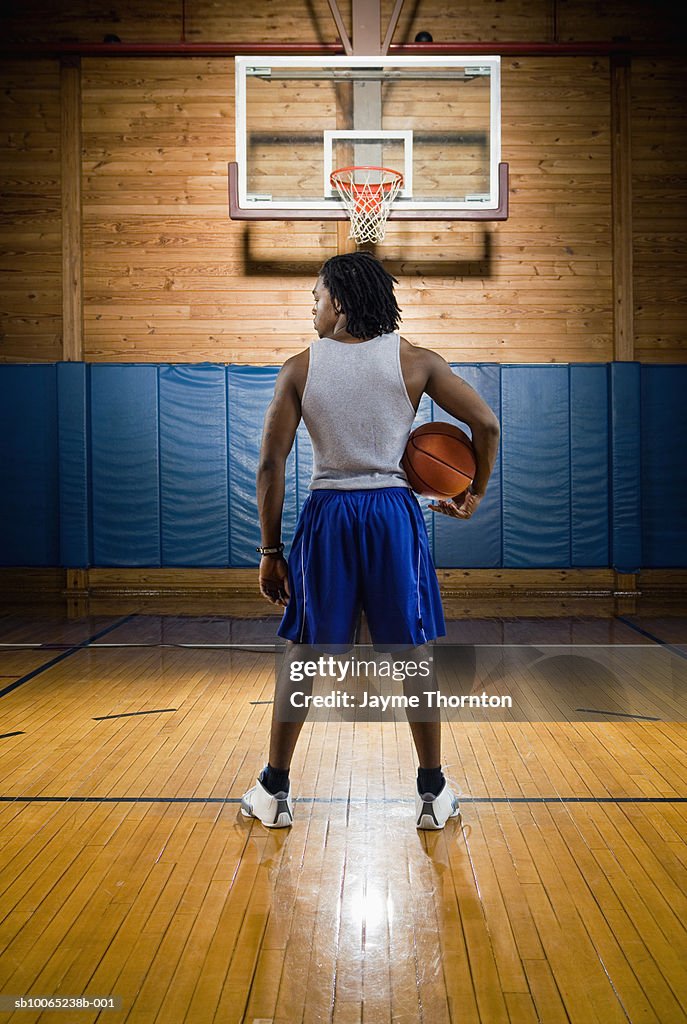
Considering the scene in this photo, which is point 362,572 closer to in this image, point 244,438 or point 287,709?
point 287,709

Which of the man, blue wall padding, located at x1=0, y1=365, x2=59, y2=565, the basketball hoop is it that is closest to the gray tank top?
the man

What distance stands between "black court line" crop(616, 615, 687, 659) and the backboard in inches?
126

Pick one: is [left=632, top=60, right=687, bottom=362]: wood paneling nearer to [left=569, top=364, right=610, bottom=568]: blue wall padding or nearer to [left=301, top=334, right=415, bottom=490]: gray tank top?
[left=569, top=364, right=610, bottom=568]: blue wall padding

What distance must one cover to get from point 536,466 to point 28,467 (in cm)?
427

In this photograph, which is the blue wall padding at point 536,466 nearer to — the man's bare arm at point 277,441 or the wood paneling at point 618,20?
the wood paneling at point 618,20

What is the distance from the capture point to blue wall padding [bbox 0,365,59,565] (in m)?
8.13

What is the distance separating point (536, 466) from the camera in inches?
316

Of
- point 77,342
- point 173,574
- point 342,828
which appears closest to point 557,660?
point 342,828

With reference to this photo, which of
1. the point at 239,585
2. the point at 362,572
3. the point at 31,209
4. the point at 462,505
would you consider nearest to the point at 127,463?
the point at 239,585

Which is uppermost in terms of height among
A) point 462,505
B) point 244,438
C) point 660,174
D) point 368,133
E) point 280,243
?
point 368,133

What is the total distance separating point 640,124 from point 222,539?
16.3 feet

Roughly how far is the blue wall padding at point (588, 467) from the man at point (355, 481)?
5.54m

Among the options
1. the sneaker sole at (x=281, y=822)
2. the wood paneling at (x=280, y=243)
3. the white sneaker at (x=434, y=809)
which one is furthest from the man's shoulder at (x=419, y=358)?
the wood paneling at (x=280, y=243)

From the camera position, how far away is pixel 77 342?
26.8 ft
